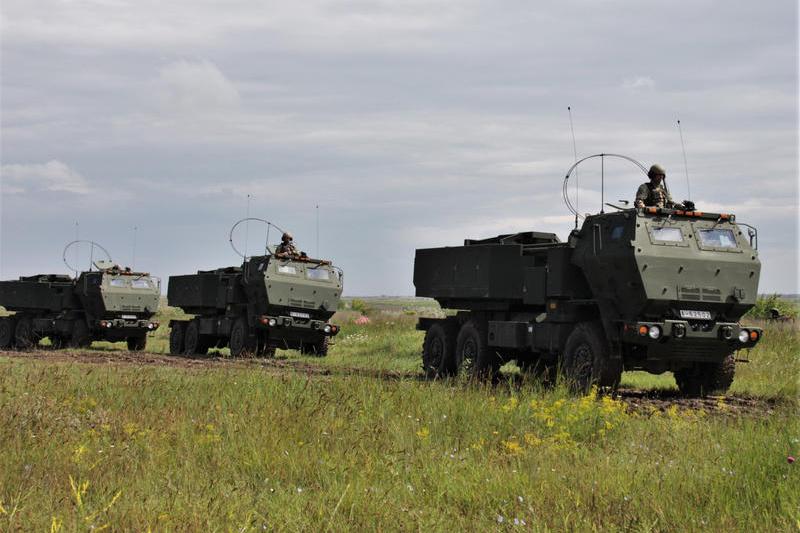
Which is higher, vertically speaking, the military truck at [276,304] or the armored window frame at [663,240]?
the armored window frame at [663,240]

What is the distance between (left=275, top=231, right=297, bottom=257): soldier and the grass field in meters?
12.9

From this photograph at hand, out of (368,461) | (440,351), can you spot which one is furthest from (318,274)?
(368,461)

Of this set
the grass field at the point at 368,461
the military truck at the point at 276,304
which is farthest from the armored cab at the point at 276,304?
the grass field at the point at 368,461

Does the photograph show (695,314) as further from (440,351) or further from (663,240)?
(440,351)

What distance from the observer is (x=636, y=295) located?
14.4 metres

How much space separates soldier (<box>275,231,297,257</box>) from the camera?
25703 mm

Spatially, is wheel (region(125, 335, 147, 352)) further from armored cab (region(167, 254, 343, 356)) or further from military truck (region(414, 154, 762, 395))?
military truck (region(414, 154, 762, 395))

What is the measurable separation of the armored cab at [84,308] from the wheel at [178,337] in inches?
22.8

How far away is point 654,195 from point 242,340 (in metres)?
13.5

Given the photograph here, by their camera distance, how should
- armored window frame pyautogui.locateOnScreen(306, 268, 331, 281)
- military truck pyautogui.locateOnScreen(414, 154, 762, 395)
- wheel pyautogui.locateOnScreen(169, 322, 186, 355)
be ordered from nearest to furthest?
military truck pyautogui.locateOnScreen(414, 154, 762, 395), armored window frame pyautogui.locateOnScreen(306, 268, 331, 281), wheel pyautogui.locateOnScreen(169, 322, 186, 355)

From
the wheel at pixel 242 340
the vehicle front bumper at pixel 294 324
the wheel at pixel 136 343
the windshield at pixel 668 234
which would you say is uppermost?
the windshield at pixel 668 234

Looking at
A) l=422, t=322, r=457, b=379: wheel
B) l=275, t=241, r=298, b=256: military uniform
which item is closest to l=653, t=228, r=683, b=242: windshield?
l=422, t=322, r=457, b=379: wheel

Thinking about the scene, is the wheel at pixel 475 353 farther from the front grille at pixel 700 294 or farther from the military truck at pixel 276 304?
the military truck at pixel 276 304

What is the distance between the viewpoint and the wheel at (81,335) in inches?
1247
